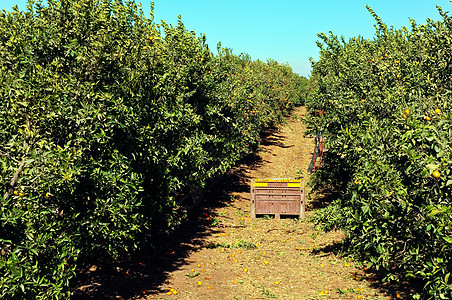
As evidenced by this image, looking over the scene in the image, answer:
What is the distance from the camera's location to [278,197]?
15055mm

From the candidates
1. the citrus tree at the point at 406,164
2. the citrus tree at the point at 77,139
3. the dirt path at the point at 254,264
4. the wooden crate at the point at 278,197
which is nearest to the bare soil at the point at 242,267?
the dirt path at the point at 254,264

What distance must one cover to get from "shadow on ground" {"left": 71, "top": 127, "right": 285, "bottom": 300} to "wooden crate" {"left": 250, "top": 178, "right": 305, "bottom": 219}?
1.99 m

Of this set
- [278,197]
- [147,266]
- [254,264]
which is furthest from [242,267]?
[278,197]

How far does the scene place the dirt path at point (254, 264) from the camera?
896 centimetres

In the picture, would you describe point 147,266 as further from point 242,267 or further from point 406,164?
point 406,164

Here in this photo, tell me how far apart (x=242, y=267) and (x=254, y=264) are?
1.35 feet

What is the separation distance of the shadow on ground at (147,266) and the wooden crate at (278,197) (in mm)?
1989

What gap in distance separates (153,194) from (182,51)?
17.1 feet

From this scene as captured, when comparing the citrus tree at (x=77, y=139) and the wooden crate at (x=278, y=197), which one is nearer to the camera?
the citrus tree at (x=77, y=139)

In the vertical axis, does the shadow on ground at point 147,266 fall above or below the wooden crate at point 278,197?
below

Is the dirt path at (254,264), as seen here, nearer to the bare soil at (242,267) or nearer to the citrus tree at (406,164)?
the bare soil at (242,267)

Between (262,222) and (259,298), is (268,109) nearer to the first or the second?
(262,222)

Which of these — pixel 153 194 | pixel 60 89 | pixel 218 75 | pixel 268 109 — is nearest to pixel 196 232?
pixel 153 194

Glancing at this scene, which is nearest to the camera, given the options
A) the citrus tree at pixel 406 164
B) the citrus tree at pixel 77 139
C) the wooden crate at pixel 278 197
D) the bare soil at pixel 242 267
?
the citrus tree at pixel 406 164
